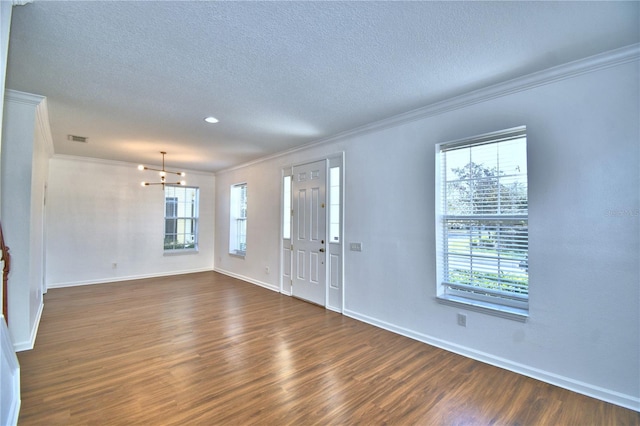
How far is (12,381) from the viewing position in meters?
2.03

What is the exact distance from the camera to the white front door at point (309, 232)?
481 centimetres

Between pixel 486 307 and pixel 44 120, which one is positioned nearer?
pixel 486 307

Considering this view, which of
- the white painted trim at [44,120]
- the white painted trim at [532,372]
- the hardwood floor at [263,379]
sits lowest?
the hardwood floor at [263,379]

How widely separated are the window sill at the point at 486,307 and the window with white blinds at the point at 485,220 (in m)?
0.02

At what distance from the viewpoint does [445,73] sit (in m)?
2.67

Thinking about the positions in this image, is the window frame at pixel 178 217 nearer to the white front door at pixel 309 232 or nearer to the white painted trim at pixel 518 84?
the white front door at pixel 309 232

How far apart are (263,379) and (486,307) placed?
221 centimetres

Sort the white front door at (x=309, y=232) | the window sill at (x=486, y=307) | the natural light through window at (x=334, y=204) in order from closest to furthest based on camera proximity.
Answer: the window sill at (x=486, y=307), the natural light through window at (x=334, y=204), the white front door at (x=309, y=232)

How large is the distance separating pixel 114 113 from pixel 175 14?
2.31 meters

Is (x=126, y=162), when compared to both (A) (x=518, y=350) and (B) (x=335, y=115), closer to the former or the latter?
(B) (x=335, y=115)

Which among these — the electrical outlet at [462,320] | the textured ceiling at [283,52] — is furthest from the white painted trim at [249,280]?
the electrical outlet at [462,320]

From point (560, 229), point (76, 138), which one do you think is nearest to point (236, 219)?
point (76, 138)

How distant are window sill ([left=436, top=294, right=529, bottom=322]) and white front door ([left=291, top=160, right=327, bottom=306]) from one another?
2.00 m

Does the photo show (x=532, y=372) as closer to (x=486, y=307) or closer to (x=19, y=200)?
(x=486, y=307)
